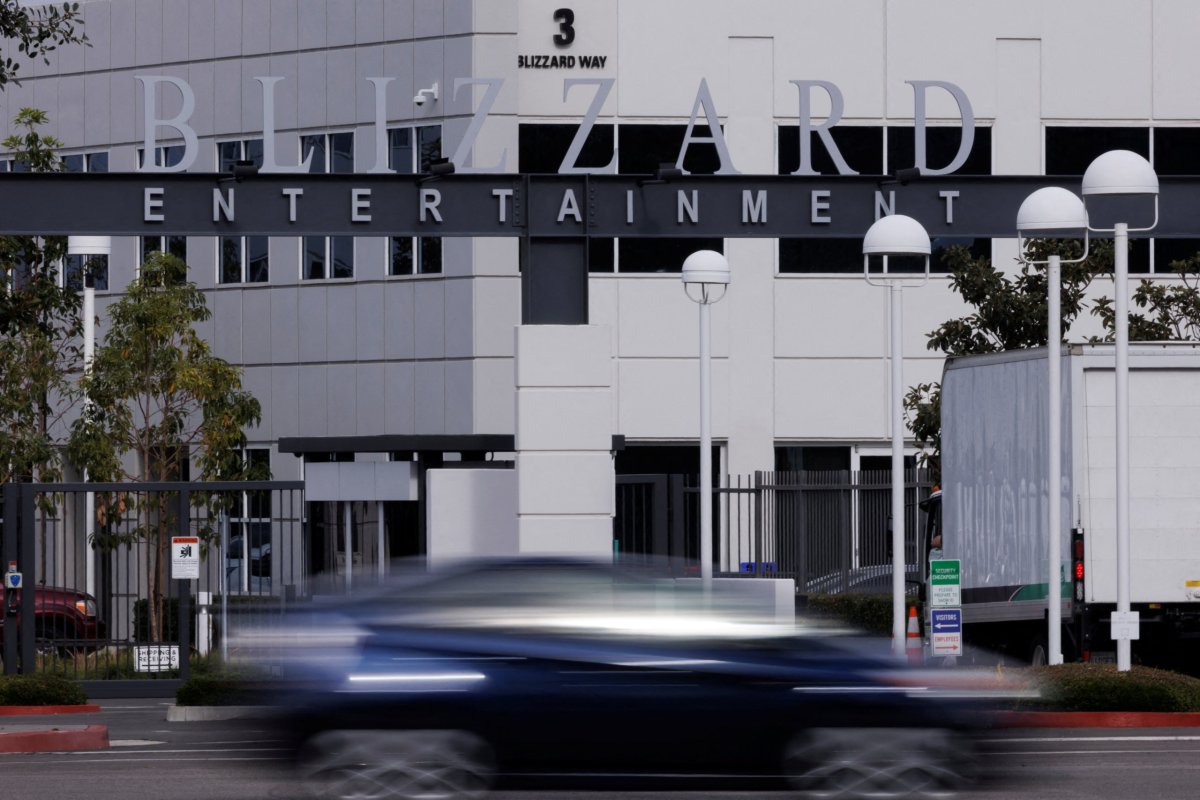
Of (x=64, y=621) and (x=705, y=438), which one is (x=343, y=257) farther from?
(x=64, y=621)

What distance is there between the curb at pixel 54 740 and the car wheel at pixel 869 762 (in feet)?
26.8

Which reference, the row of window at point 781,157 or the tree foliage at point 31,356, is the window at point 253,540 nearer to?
the tree foliage at point 31,356

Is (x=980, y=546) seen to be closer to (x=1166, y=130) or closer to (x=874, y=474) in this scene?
(x=874, y=474)

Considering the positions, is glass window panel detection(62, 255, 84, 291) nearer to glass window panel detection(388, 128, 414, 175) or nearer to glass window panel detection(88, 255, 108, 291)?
glass window panel detection(88, 255, 108, 291)

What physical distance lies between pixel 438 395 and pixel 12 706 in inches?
712

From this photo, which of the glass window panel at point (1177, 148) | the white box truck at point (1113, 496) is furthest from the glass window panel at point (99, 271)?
the glass window panel at point (1177, 148)

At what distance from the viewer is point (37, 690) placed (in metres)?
20.7

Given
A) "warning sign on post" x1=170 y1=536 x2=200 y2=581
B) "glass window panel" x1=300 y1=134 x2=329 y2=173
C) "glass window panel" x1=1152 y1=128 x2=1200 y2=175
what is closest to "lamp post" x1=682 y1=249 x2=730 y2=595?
"warning sign on post" x1=170 y1=536 x2=200 y2=581

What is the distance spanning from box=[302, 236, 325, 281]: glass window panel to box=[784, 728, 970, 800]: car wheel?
2963 centimetres

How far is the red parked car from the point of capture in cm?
2389

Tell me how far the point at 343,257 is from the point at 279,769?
29.0 meters

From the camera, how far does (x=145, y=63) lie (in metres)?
40.9

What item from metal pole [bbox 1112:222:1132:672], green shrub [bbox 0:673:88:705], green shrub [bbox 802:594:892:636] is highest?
metal pole [bbox 1112:222:1132:672]

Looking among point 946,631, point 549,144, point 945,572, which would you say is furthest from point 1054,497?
point 549,144
